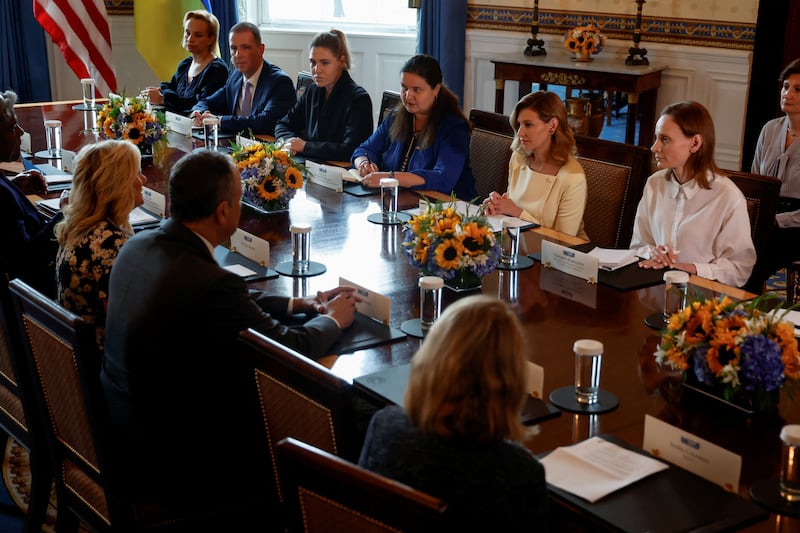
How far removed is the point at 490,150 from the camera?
14.5ft

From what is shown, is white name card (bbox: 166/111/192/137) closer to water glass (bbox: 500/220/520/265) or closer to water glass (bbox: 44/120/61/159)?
water glass (bbox: 44/120/61/159)

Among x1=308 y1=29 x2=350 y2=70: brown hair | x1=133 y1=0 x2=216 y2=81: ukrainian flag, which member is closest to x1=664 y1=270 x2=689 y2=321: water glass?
x1=308 y1=29 x2=350 y2=70: brown hair

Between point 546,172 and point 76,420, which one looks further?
point 546,172

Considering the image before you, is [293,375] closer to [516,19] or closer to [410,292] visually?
[410,292]

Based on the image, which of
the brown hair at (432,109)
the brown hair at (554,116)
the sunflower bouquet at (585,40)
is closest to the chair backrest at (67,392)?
the brown hair at (554,116)

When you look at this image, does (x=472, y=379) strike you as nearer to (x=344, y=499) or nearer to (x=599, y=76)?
(x=344, y=499)

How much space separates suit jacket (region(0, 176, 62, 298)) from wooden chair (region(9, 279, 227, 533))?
86cm

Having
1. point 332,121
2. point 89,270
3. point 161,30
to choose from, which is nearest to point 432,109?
point 332,121

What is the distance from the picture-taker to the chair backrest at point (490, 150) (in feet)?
14.3

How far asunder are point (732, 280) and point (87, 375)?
6.65ft

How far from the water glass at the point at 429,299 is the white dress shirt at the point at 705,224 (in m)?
0.93

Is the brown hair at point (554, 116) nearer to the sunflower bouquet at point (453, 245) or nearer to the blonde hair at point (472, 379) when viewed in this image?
the sunflower bouquet at point (453, 245)

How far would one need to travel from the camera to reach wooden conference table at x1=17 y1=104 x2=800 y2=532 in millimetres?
1951

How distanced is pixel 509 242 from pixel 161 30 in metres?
5.48
